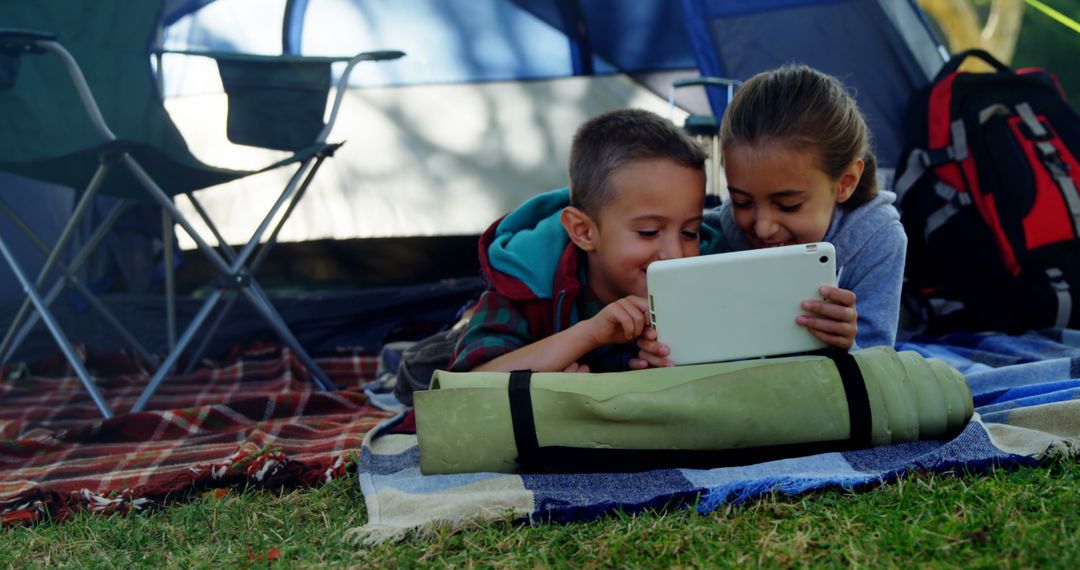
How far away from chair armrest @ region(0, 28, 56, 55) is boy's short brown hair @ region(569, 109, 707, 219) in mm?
1194

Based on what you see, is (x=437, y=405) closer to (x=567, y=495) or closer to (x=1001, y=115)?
(x=567, y=495)

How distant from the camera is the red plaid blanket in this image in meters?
1.48

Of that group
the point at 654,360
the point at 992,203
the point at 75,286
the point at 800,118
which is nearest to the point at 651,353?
the point at 654,360

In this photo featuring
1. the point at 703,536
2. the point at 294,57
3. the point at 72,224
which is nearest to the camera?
the point at 703,536

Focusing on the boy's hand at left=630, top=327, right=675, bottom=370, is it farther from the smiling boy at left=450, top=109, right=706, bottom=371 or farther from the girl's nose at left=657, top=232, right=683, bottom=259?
the girl's nose at left=657, top=232, right=683, bottom=259

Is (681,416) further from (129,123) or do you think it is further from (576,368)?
(129,123)

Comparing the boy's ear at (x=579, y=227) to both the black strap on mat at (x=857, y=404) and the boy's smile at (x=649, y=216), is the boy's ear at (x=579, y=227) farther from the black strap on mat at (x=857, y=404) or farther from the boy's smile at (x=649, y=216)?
the black strap on mat at (x=857, y=404)

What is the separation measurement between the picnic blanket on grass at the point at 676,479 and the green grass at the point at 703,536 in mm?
20

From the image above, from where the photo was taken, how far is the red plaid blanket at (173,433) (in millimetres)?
1483

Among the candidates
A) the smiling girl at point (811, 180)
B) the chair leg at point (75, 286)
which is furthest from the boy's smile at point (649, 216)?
the chair leg at point (75, 286)

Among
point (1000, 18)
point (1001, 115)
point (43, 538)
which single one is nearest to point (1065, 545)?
point (43, 538)

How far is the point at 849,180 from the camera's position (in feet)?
5.82

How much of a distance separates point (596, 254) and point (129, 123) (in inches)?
63.3

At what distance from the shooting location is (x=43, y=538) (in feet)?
4.35
